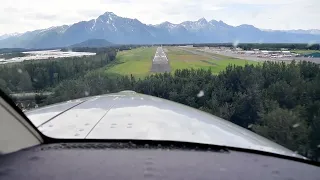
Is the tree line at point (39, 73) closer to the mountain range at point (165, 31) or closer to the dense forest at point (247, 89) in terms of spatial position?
the dense forest at point (247, 89)

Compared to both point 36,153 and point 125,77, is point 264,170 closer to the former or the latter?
point 36,153

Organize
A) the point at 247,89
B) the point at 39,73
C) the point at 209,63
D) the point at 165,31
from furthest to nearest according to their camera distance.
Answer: the point at 165,31, the point at 209,63, the point at 247,89, the point at 39,73

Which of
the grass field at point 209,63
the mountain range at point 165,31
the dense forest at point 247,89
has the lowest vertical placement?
the dense forest at point 247,89

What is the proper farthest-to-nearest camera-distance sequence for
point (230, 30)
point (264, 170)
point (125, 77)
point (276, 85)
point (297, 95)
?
point (230, 30) → point (276, 85) → point (297, 95) → point (125, 77) → point (264, 170)

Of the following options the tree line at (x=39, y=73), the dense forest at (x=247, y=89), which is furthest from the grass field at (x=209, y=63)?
the tree line at (x=39, y=73)

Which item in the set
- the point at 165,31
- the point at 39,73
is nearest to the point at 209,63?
the point at 39,73

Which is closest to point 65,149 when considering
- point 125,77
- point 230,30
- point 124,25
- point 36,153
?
point 36,153

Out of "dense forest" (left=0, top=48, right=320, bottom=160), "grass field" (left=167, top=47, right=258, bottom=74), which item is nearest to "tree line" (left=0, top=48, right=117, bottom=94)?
"dense forest" (left=0, top=48, right=320, bottom=160)

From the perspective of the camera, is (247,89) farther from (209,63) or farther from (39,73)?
(39,73)
